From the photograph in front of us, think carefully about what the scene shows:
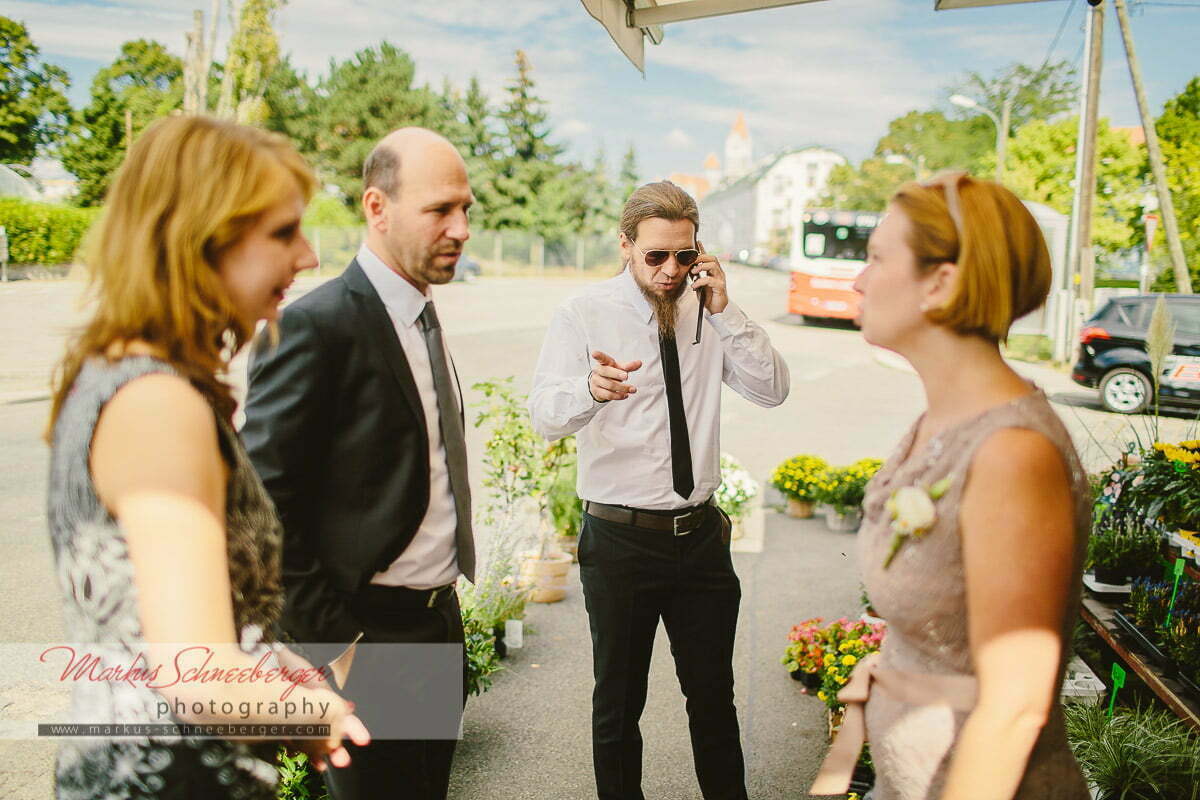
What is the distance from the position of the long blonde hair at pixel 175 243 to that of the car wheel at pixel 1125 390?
12.6 m

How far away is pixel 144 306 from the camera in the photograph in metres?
1.14

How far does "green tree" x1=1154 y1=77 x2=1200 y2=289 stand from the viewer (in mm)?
17750

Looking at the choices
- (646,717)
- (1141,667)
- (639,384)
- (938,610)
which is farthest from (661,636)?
(938,610)

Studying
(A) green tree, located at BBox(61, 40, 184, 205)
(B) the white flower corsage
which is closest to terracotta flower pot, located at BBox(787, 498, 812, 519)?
(B) the white flower corsage

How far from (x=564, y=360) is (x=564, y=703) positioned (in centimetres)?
189

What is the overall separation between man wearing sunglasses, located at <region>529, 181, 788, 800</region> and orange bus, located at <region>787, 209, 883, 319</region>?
1997cm

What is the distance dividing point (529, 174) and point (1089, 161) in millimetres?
33013

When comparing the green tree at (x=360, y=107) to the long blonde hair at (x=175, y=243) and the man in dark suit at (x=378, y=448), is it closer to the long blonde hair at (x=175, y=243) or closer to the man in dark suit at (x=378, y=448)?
the man in dark suit at (x=378, y=448)

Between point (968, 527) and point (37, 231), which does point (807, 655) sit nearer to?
point (968, 527)

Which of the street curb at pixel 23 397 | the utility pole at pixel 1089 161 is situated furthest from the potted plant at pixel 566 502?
the utility pole at pixel 1089 161

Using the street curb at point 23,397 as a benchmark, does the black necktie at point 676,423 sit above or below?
above

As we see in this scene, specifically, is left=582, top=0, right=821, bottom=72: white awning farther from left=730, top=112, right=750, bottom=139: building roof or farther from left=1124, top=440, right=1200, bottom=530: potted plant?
left=730, top=112, right=750, bottom=139: building roof

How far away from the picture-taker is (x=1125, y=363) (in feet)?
38.0

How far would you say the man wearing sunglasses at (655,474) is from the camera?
2.59m
